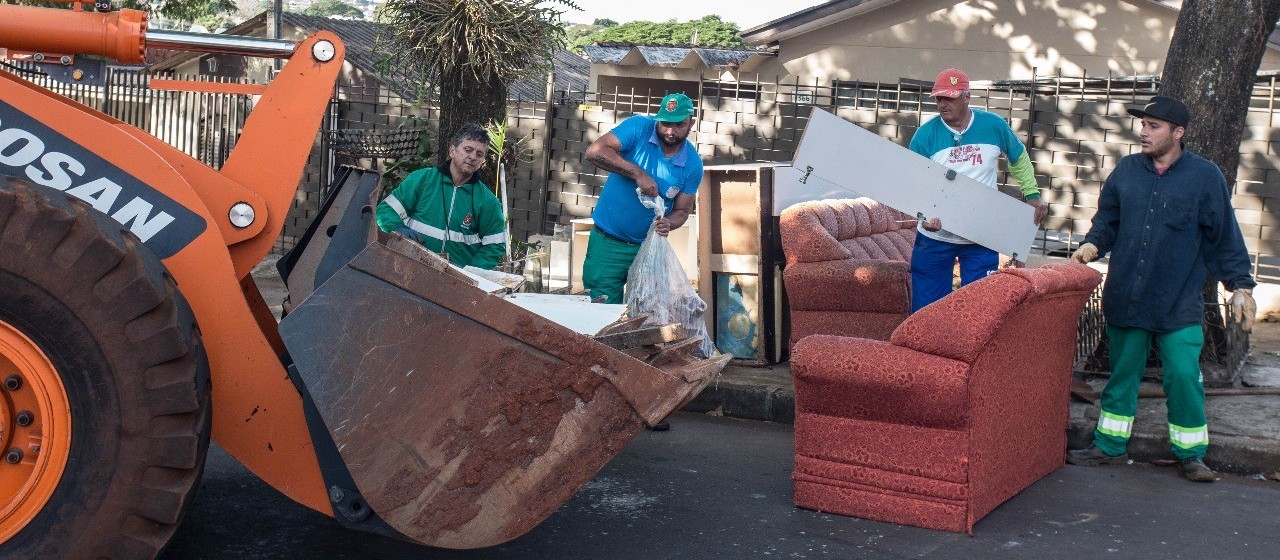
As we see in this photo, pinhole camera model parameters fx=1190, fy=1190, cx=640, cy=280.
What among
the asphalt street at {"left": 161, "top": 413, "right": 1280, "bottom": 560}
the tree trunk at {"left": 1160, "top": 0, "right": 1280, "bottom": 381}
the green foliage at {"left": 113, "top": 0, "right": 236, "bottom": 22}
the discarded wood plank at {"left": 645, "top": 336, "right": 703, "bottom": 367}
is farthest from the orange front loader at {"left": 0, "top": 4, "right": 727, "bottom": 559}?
the green foliage at {"left": 113, "top": 0, "right": 236, "bottom": 22}

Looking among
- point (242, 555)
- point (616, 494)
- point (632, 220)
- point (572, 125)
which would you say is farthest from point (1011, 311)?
point (572, 125)

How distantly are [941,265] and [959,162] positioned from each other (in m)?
0.58

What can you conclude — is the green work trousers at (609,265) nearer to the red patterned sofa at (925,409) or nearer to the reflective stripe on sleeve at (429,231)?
the reflective stripe on sleeve at (429,231)

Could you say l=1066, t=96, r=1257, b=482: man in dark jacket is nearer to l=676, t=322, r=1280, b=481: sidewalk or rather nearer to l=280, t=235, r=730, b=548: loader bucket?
l=676, t=322, r=1280, b=481: sidewalk

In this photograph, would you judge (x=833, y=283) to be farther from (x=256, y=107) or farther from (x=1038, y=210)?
(x=256, y=107)

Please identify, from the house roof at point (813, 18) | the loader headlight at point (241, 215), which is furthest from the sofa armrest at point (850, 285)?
the house roof at point (813, 18)

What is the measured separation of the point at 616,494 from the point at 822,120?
6.72 feet

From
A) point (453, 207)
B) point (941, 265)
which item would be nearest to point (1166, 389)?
point (941, 265)

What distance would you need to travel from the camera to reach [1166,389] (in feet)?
18.5

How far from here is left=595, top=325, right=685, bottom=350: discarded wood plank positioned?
12.6ft

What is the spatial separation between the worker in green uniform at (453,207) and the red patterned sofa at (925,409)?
1964 millimetres

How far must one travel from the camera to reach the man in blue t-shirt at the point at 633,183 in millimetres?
6234

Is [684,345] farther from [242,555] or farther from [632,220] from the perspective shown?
[632,220]

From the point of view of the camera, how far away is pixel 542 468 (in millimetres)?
3564
